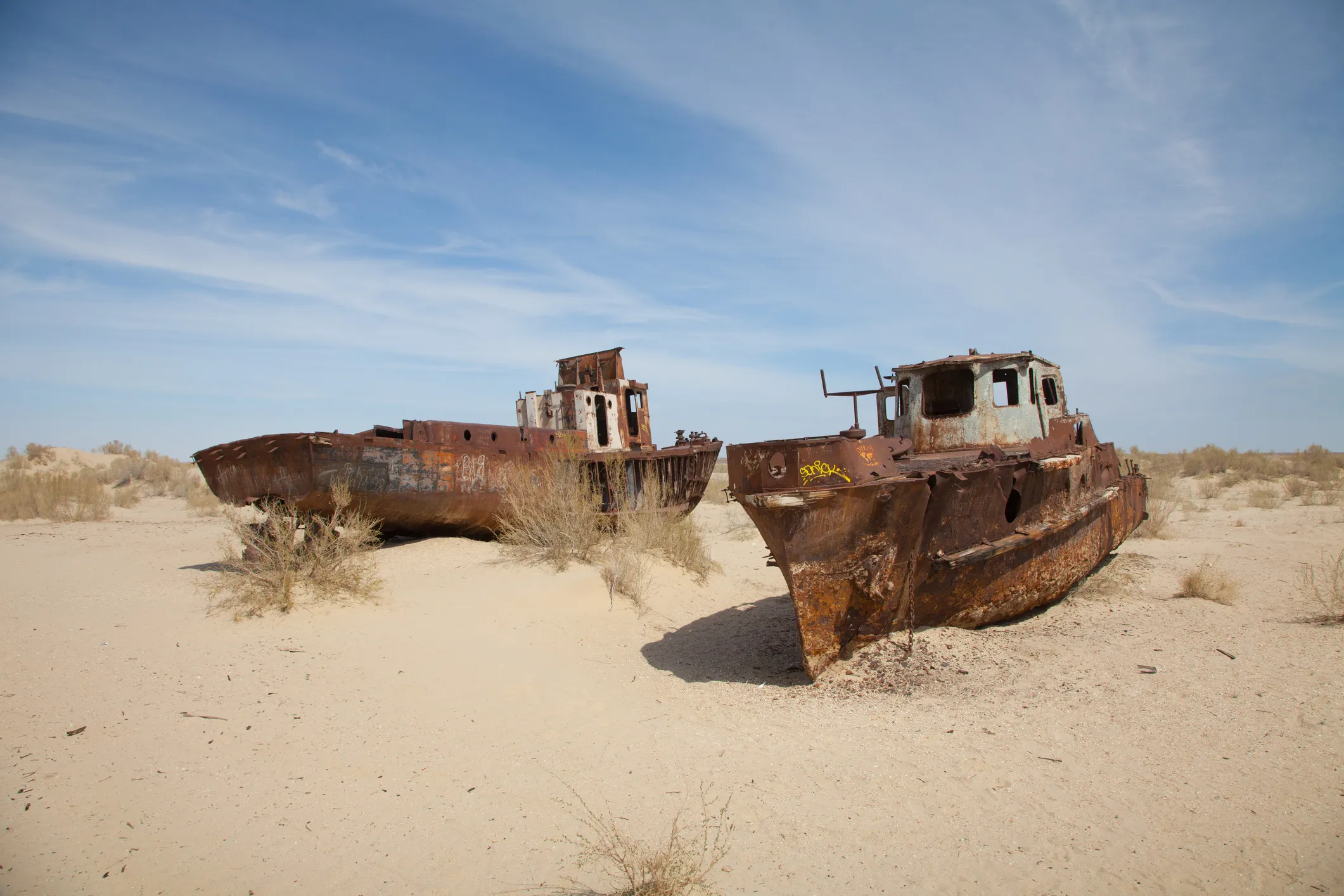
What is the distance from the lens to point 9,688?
442cm

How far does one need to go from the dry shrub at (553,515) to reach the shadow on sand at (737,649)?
1.90m

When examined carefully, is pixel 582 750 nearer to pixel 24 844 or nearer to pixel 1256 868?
pixel 24 844

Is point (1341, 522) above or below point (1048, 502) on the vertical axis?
below

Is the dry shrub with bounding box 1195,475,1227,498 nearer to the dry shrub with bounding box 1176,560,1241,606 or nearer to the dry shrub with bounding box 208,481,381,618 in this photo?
the dry shrub with bounding box 1176,560,1241,606

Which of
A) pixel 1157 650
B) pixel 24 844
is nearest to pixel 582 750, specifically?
pixel 24 844

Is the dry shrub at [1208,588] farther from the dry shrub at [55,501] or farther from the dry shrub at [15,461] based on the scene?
the dry shrub at [15,461]

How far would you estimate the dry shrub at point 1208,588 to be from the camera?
21.2 ft

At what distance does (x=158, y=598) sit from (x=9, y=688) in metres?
2.29

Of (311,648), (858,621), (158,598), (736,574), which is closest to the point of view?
(858,621)

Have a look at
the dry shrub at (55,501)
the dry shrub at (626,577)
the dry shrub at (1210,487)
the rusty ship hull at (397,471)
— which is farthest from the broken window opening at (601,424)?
the dry shrub at (1210,487)

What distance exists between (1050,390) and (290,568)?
785 cm

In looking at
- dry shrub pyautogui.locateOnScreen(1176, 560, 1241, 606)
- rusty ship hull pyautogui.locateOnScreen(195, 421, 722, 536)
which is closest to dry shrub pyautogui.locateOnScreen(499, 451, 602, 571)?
rusty ship hull pyautogui.locateOnScreen(195, 421, 722, 536)

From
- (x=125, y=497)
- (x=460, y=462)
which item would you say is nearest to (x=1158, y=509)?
(x=460, y=462)

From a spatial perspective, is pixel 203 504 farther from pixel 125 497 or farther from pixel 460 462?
pixel 460 462
